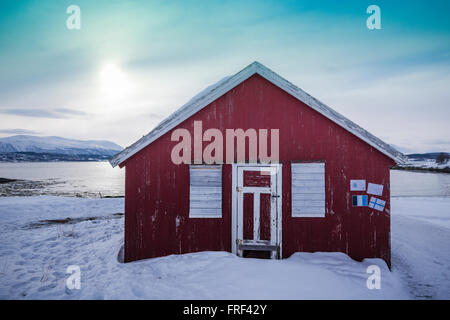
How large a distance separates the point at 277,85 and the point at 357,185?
3456 mm

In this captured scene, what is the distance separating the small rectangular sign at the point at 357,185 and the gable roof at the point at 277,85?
3.15ft

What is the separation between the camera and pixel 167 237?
704 cm

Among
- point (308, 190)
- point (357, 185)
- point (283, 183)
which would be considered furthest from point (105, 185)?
point (357, 185)

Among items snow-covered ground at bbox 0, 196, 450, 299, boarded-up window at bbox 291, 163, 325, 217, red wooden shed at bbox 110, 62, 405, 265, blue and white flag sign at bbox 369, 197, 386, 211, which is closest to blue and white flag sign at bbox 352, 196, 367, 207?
red wooden shed at bbox 110, 62, 405, 265

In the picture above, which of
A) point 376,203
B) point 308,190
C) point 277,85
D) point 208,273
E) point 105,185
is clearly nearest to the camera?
point 208,273

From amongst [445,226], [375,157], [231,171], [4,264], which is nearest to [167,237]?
[231,171]

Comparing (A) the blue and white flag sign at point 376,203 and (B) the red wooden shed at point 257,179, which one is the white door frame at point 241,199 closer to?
(B) the red wooden shed at point 257,179

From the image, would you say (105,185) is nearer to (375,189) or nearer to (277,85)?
(277,85)

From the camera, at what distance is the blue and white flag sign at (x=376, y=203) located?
677cm

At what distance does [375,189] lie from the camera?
6.82m

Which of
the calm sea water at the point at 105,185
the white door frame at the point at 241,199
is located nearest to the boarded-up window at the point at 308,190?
the white door frame at the point at 241,199

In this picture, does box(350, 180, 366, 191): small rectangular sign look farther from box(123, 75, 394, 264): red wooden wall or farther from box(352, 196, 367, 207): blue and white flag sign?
box(352, 196, 367, 207): blue and white flag sign
